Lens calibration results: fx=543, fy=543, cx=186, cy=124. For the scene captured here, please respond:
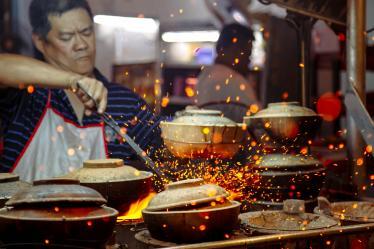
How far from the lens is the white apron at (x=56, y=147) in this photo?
4102 mm

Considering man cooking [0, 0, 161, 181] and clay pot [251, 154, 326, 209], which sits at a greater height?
man cooking [0, 0, 161, 181]

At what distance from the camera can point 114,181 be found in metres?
2.61

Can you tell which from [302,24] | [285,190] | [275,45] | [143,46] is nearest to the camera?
[285,190]

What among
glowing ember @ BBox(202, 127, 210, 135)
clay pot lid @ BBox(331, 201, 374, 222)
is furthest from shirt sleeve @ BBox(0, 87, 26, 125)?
clay pot lid @ BBox(331, 201, 374, 222)

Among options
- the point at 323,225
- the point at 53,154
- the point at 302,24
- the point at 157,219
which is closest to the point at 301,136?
the point at 323,225

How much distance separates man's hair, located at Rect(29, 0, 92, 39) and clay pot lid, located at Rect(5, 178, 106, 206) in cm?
260

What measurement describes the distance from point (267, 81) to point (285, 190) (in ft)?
17.9

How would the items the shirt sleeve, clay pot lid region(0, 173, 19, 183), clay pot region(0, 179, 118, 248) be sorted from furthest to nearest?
the shirt sleeve
clay pot lid region(0, 173, 19, 183)
clay pot region(0, 179, 118, 248)

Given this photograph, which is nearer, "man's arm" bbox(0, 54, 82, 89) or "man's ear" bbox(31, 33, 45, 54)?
"man's arm" bbox(0, 54, 82, 89)

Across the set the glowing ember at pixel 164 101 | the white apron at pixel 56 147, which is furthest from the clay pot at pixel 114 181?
the glowing ember at pixel 164 101

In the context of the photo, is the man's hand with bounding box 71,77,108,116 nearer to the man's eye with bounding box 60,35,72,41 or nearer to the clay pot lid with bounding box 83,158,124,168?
the clay pot lid with bounding box 83,158,124,168

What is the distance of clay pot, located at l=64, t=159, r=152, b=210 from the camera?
260cm

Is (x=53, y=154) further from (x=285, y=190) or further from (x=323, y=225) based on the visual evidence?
(x=323, y=225)

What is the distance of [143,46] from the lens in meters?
9.06
